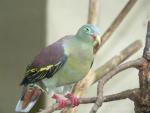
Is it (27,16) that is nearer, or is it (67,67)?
(67,67)

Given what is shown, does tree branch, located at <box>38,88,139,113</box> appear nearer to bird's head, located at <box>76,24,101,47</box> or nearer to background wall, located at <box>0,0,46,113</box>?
bird's head, located at <box>76,24,101,47</box>

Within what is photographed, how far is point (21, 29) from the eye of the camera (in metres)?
1.33

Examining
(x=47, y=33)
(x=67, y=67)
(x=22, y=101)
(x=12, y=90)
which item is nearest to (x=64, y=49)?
(x=67, y=67)

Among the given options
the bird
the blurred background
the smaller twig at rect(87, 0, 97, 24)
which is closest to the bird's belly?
the bird

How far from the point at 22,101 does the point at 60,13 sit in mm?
540

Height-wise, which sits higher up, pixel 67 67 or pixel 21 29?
pixel 67 67

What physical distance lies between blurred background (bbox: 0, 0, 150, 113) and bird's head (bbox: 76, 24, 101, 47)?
510mm

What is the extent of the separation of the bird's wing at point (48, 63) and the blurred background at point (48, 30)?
49 cm

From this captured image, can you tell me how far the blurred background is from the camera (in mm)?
1321

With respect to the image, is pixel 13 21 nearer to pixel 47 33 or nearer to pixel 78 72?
pixel 47 33

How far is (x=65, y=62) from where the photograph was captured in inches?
32.3

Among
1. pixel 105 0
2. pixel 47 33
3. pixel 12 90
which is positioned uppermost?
pixel 105 0

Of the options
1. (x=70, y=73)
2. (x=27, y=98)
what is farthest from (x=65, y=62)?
(x=27, y=98)

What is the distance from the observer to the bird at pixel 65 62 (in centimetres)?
81
